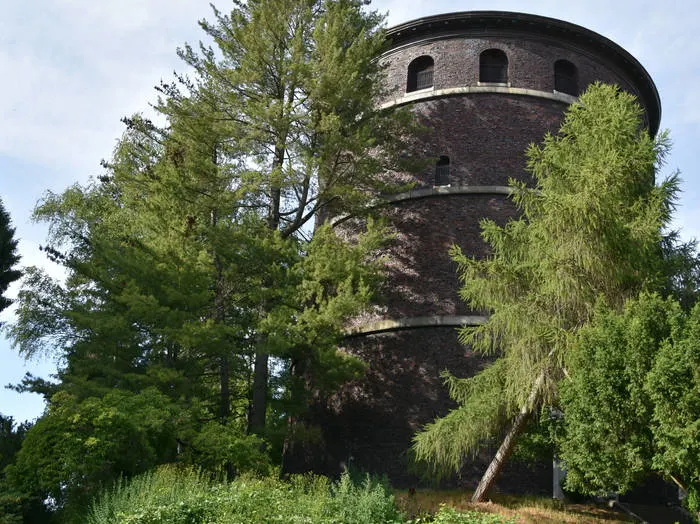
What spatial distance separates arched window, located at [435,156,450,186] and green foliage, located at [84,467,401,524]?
900 centimetres

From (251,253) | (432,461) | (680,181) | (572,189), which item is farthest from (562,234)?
(251,253)

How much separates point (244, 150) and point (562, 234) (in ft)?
24.5

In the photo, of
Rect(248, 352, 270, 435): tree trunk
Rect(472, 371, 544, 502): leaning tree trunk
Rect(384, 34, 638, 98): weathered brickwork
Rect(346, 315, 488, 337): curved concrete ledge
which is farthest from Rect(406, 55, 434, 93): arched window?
Rect(472, 371, 544, 502): leaning tree trunk

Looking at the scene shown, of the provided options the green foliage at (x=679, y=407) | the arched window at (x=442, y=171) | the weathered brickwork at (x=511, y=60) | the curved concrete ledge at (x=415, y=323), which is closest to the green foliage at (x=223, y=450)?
the curved concrete ledge at (x=415, y=323)

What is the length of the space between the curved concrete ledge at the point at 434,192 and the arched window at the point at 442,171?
0.34 meters

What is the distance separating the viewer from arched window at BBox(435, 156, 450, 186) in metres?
18.3

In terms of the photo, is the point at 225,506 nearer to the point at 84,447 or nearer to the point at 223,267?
the point at 84,447

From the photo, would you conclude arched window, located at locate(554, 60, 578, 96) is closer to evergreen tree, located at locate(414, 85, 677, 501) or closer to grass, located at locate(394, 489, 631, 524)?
evergreen tree, located at locate(414, 85, 677, 501)

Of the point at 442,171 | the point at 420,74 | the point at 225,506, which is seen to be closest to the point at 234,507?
the point at 225,506

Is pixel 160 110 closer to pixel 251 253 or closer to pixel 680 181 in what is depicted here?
pixel 251 253

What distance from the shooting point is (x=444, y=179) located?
60.0ft

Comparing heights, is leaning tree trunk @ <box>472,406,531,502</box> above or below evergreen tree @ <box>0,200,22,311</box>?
below

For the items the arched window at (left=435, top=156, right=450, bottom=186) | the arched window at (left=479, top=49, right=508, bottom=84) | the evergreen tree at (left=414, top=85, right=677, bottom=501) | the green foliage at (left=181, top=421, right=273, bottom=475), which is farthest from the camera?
the arched window at (left=479, top=49, right=508, bottom=84)

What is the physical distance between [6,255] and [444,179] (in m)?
9.52
